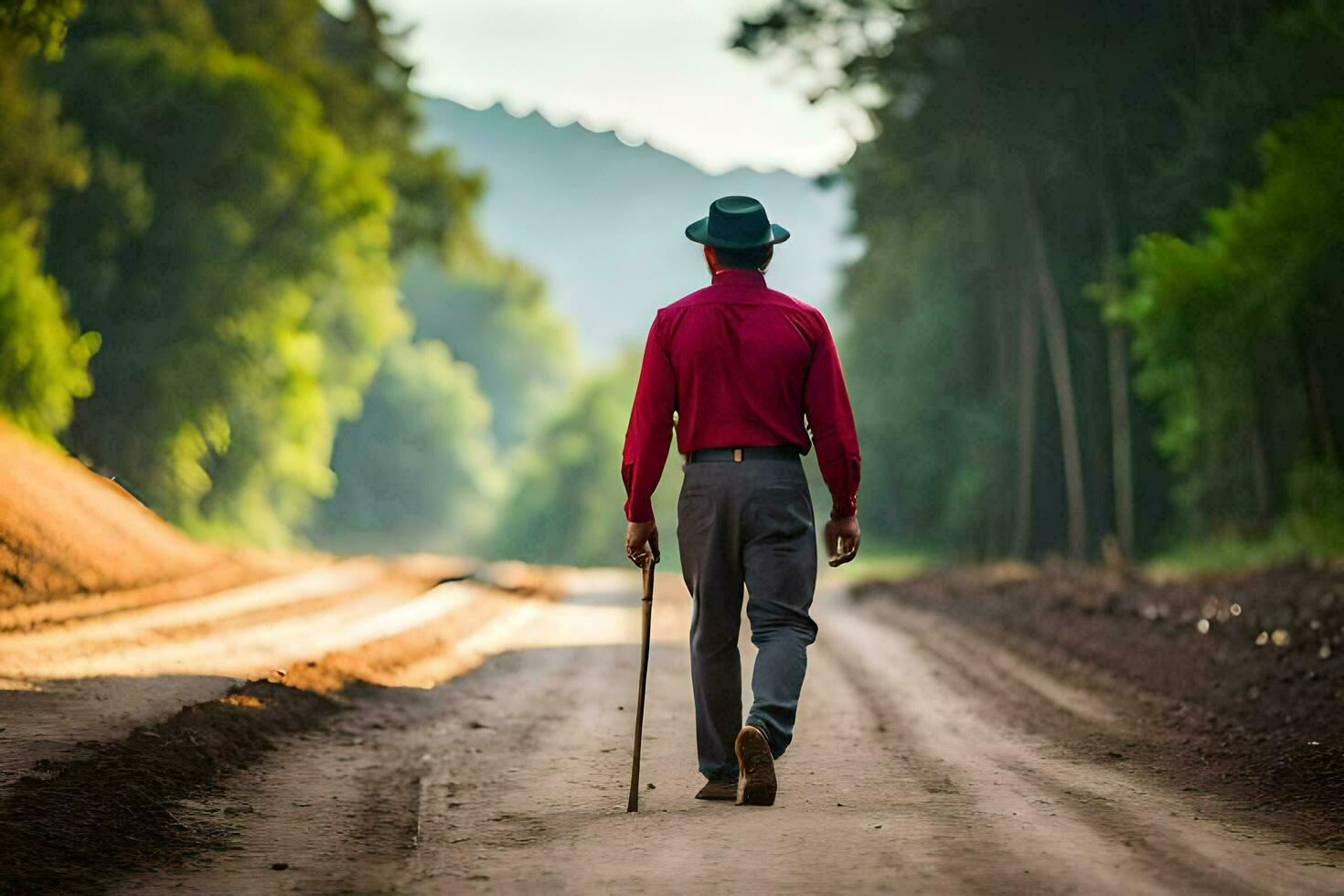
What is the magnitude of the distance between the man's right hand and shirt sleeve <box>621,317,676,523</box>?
749 mm

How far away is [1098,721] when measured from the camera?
9219 millimetres

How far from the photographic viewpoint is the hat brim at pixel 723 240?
6.13 meters

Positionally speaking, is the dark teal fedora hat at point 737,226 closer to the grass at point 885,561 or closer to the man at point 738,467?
the man at point 738,467

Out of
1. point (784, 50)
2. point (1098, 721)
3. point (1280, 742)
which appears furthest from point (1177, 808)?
point (784, 50)

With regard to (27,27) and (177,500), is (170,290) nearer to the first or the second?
(177,500)

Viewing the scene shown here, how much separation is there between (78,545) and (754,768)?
42.0 ft

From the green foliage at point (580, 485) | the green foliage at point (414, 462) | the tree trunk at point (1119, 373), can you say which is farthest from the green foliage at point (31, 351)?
the green foliage at point (414, 462)

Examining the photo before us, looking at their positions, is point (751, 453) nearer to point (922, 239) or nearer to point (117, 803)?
point (117, 803)

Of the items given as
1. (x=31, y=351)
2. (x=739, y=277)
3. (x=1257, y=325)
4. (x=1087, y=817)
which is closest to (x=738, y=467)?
(x=739, y=277)

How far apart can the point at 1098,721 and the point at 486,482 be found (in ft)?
241

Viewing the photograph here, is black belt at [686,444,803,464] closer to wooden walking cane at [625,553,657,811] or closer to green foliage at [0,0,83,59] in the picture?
wooden walking cane at [625,553,657,811]

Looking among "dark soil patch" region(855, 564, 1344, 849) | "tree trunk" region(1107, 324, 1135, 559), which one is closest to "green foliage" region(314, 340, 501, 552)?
"tree trunk" region(1107, 324, 1135, 559)

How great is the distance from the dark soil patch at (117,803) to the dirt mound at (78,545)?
5578 millimetres

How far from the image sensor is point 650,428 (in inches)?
239
